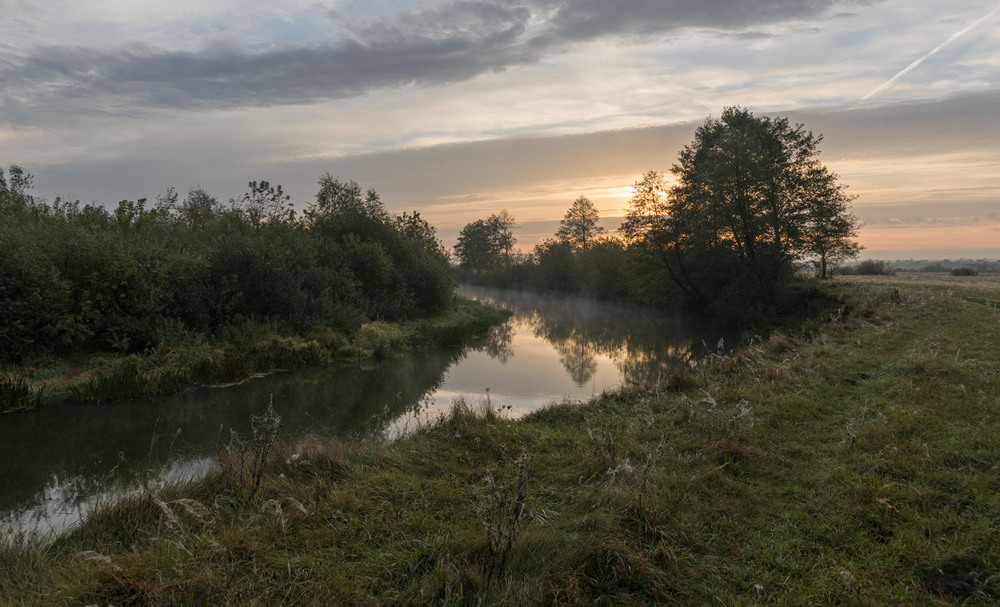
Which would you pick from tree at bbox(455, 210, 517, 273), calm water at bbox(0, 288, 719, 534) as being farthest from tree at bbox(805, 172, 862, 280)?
tree at bbox(455, 210, 517, 273)

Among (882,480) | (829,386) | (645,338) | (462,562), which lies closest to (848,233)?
(645,338)

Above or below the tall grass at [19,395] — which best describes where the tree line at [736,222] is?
above

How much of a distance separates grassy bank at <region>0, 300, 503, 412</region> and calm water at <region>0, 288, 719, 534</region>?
47cm

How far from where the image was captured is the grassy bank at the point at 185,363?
1083 centimetres

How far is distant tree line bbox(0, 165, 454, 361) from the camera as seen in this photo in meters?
12.5

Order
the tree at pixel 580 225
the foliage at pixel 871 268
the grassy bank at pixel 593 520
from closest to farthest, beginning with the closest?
the grassy bank at pixel 593 520 → the foliage at pixel 871 268 → the tree at pixel 580 225

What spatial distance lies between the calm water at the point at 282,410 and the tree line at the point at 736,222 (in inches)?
262

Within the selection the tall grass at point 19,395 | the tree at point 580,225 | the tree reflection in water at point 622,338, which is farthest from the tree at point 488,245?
the tall grass at point 19,395

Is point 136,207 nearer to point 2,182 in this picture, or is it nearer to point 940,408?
point 2,182

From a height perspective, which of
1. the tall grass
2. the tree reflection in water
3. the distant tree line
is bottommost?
the tree reflection in water

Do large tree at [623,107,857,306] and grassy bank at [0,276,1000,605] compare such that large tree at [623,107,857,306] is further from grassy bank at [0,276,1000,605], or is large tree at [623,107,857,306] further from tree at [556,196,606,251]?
tree at [556,196,606,251]

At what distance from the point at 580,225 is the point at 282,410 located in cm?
5870

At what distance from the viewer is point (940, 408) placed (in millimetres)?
6488

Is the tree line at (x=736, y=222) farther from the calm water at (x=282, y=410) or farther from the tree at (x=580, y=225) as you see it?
the tree at (x=580, y=225)
